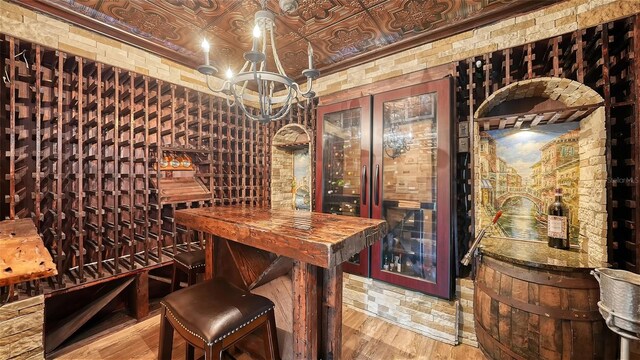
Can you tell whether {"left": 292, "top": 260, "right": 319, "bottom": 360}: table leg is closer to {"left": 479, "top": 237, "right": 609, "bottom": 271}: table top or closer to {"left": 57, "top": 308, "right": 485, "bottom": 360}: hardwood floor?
{"left": 57, "top": 308, "right": 485, "bottom": 360}: hardwood floor

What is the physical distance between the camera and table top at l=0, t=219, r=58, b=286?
102 centimetres

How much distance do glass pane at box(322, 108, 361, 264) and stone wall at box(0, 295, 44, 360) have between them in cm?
269

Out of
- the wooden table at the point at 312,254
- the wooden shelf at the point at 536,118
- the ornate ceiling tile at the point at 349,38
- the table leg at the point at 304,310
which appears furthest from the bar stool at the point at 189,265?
the wooden shelf at the point at 536,118

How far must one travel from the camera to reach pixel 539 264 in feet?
5.09

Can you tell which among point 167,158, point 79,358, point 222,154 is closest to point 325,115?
point 222,154

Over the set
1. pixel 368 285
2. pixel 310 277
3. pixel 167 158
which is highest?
pixel 167 158

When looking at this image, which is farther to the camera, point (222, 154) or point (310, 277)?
point (222, 154)

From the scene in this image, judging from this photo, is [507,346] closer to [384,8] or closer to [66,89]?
[384,8]

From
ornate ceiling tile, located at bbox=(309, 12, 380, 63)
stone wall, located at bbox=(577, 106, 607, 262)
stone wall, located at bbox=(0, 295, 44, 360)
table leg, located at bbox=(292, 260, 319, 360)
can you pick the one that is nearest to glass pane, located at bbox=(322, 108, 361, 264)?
ornate ceiling tile, located at bbox=(309, 12, 380, 63)

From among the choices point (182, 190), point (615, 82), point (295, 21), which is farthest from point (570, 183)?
point (182, 190)

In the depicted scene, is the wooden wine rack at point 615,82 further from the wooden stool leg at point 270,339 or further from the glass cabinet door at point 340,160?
the wooden stool leg at point 270,339

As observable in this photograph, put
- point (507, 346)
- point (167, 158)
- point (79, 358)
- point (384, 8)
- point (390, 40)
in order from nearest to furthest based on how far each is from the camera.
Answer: point (507, 346) → point (79, 358) → point (384, 8) → point (390, 40) → point (167, 158)

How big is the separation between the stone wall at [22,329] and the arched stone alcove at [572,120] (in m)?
3.77

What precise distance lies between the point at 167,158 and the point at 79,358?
207cm
